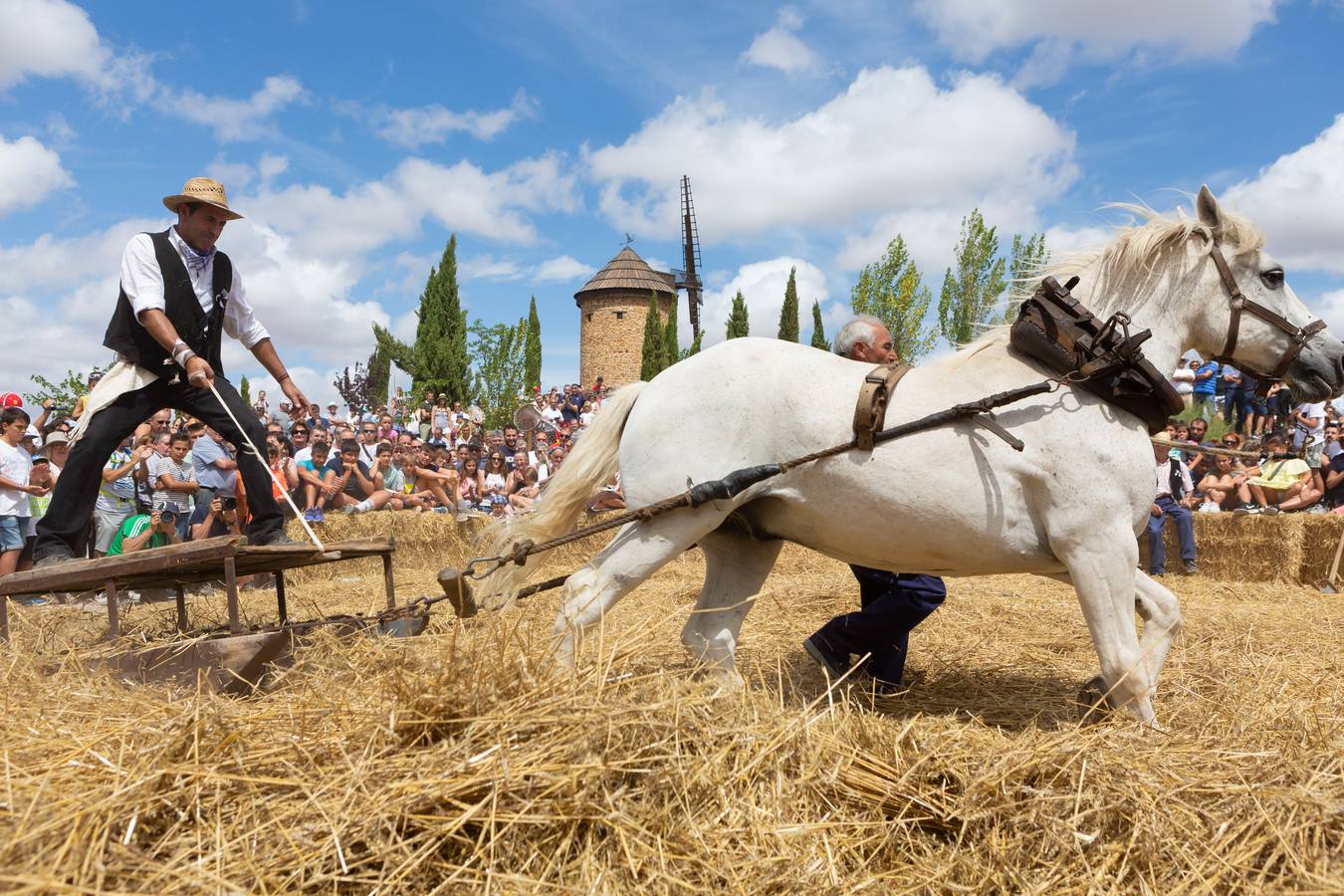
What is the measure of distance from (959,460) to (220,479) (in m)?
7.72

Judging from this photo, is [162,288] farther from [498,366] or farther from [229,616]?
[498,366]

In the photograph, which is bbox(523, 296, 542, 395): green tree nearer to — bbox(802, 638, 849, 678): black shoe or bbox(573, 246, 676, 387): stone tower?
bbox(573, 246, 676, 387): stone tower

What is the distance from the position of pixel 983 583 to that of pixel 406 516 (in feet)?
19.5

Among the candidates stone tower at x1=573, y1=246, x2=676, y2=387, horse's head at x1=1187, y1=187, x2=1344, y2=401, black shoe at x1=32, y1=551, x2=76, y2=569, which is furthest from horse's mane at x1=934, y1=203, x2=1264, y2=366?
stone tower at x1=573, y1=246, x2=676, y2=387

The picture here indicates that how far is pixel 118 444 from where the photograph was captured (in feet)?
13.5

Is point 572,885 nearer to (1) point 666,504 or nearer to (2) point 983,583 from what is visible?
(1) point 666,504

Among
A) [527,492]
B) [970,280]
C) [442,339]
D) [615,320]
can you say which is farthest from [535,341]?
[527,492]

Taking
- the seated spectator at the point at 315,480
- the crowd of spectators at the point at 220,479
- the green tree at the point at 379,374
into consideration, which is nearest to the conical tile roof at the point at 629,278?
the green tree at the point at 379,374

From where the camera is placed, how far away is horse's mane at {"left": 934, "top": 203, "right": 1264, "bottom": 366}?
348cm

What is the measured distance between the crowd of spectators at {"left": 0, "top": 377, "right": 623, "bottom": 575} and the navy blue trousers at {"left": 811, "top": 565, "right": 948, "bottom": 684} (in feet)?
13.1

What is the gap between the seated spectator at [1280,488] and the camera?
994cm

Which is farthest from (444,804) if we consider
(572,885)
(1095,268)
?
(1095,268)

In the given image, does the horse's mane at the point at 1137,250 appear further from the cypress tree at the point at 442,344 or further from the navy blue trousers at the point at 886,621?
the cypress tree at the point at 442,344

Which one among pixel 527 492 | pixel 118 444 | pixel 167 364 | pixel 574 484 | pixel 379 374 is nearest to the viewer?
pixel 574 484
